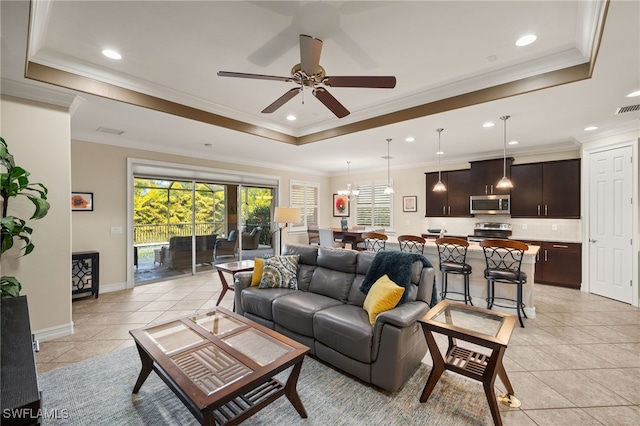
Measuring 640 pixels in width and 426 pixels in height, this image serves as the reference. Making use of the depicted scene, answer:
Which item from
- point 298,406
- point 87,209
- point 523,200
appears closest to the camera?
point 298,406

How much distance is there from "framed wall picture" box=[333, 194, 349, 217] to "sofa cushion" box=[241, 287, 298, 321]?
19.7 ft

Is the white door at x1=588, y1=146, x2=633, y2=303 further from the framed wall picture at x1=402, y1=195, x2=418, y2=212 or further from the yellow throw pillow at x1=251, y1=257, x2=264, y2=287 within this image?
the yellow throw pillow at x1=251, y1=257, x2=264, y2=287

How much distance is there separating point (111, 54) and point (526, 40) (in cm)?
392

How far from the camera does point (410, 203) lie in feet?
24.8

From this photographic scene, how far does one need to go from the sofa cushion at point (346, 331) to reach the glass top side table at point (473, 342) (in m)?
0.46

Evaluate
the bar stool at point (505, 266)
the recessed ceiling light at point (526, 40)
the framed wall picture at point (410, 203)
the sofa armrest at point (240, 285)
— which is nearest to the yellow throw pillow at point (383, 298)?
the sofa armrest at point (240, 285)

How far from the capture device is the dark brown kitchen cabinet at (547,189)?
5.29m

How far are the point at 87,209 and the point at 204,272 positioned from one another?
2.47 m

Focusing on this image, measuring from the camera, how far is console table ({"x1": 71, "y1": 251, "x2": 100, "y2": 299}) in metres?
4.26

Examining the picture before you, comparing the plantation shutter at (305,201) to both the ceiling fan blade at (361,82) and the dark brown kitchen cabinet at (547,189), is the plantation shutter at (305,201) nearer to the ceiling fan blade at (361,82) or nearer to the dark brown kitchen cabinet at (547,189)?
the dark brown kitchen cabinet at (547,189)

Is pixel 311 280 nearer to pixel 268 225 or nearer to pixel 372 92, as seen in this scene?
pixel 372 92

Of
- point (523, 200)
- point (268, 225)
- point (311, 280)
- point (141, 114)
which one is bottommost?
point (311, 280)

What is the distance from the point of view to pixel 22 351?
1.48 metres

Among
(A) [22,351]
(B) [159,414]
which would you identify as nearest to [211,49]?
(A) [22,351]
